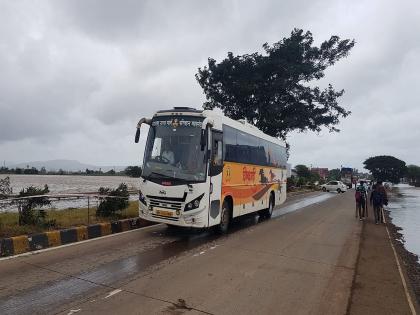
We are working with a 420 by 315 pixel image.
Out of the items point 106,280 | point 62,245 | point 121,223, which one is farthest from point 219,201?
point 106,280

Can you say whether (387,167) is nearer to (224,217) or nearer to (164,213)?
(224,217)

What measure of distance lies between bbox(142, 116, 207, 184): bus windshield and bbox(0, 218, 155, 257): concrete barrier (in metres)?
1.84

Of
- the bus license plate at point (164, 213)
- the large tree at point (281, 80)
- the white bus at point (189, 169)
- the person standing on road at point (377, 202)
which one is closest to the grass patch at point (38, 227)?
the white bus at point (189, 169)

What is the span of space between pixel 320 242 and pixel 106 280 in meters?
6.87

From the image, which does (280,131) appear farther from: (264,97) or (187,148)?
(187,148)

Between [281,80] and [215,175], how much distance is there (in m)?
21.5

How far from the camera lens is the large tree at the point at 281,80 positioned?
31.8 meters

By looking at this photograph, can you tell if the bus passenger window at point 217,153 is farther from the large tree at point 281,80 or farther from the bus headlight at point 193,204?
the large tree at point 281,80

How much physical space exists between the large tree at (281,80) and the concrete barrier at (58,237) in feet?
69.8

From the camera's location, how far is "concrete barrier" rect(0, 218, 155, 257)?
8.50 meters

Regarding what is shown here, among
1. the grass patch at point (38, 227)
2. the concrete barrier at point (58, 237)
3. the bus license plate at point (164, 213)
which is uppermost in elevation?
the bus license plate at point (164, 213)

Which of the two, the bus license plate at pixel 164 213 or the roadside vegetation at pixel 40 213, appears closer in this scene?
the roadside vegetation at pixel 40 213

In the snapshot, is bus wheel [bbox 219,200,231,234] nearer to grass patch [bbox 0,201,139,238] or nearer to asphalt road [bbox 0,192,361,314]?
asphalt road [bbox 0,192,361,314]

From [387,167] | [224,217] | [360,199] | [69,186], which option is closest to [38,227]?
[224,217]
